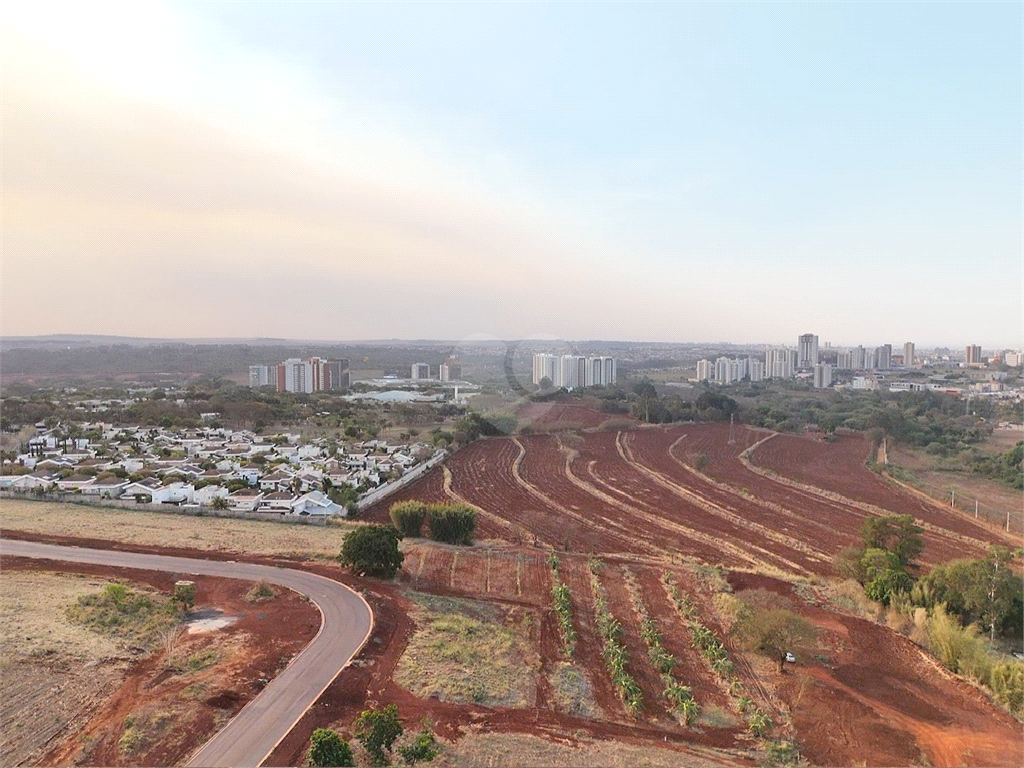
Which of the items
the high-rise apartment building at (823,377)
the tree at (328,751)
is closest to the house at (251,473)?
the tree at (328,751)

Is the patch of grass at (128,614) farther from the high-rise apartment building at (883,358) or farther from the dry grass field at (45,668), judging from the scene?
the high-rise apartment building at (883,358)

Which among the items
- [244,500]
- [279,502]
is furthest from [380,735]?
[244,500]

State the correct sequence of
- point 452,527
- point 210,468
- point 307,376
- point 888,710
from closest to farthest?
point 888,710 < point 452,527 < point 210,468 < point 307,376

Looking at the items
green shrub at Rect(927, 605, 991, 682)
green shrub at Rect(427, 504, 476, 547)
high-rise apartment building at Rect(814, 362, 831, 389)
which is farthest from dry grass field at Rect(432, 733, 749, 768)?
high-rise apartment building at Rect(814, 362, 831, 389)

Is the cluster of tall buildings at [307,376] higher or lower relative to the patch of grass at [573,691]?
higher

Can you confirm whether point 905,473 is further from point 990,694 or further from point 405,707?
point 405,707

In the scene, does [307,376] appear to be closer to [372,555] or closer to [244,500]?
[244,500]
